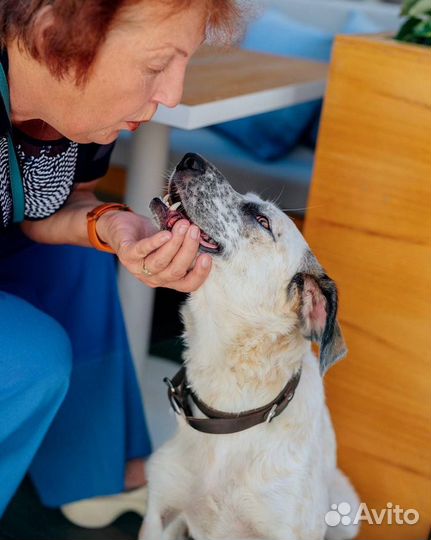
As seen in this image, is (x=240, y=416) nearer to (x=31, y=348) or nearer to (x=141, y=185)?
(x=31, y=348)

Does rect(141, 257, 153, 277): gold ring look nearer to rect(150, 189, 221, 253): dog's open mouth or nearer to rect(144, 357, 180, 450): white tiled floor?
rect(150, 189, 221, 253): dog's open mouth

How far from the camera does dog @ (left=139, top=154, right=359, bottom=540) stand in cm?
167

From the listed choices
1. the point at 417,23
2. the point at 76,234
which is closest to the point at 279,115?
the point at 417,23

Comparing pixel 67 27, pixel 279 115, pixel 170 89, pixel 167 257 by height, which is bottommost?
pixel 279 115

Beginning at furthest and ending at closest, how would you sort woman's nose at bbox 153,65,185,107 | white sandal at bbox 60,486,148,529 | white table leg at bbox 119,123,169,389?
1. white table leg at bbox 119,123,169,389
2. white sandal at bbox 60,486,148,529
3. woman's nose at bbox 153,65,185,107

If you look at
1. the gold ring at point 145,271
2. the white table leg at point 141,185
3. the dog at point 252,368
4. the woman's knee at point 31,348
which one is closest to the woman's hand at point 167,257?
the gold ring at point 145,271

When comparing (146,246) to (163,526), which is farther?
(163,526)

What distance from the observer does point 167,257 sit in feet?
4.88

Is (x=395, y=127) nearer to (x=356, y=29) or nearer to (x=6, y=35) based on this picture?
(x=6, y=35)

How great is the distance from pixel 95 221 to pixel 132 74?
473mm

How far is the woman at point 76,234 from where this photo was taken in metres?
1.36

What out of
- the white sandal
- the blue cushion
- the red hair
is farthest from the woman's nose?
the blue cushion

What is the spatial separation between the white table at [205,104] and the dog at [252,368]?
0.32m

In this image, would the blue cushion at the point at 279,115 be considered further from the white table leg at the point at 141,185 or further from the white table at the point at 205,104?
the white table leg at the point at 141,185
